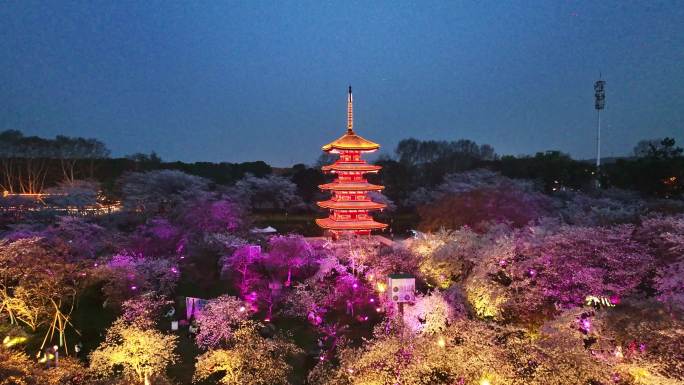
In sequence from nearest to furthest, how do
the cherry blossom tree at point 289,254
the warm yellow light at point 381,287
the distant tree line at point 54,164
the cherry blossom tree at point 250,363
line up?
the cherry blossom tree at point 250,363 → the warm yellow light at point 381,287 → the cherry blossom tree at point 289,254 → the distant tree line at point 54,164

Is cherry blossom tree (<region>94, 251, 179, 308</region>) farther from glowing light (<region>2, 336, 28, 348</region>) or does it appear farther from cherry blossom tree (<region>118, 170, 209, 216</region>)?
cherry blossom tree (<region>118, 170, 209, 216</region>)

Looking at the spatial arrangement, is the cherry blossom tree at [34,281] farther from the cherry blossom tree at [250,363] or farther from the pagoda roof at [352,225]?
the pagoda roof at [352,225]

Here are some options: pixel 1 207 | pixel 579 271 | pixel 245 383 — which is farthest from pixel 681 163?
pixel 1 207

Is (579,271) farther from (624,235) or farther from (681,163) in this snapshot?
(681,163)

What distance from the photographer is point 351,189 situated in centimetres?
3309

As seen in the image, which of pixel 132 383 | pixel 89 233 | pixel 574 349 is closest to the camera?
pixel 574 349

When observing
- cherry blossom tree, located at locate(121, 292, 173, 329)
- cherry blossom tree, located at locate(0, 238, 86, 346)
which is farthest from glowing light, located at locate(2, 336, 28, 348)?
cherry blossom tree, located at locate(121, 292, 173, 329)

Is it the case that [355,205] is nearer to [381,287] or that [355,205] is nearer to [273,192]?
[381,287]

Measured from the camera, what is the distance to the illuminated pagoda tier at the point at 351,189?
109 ft

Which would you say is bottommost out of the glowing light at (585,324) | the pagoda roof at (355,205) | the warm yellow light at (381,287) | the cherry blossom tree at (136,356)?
the cherry blossom tree at (136,356)

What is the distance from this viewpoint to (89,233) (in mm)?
27469

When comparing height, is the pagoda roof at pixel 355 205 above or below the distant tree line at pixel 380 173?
below

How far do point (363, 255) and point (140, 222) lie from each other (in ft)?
69.7

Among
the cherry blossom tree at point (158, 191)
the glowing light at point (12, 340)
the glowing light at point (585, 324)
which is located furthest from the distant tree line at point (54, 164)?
the glowing light at point (585, 324)
